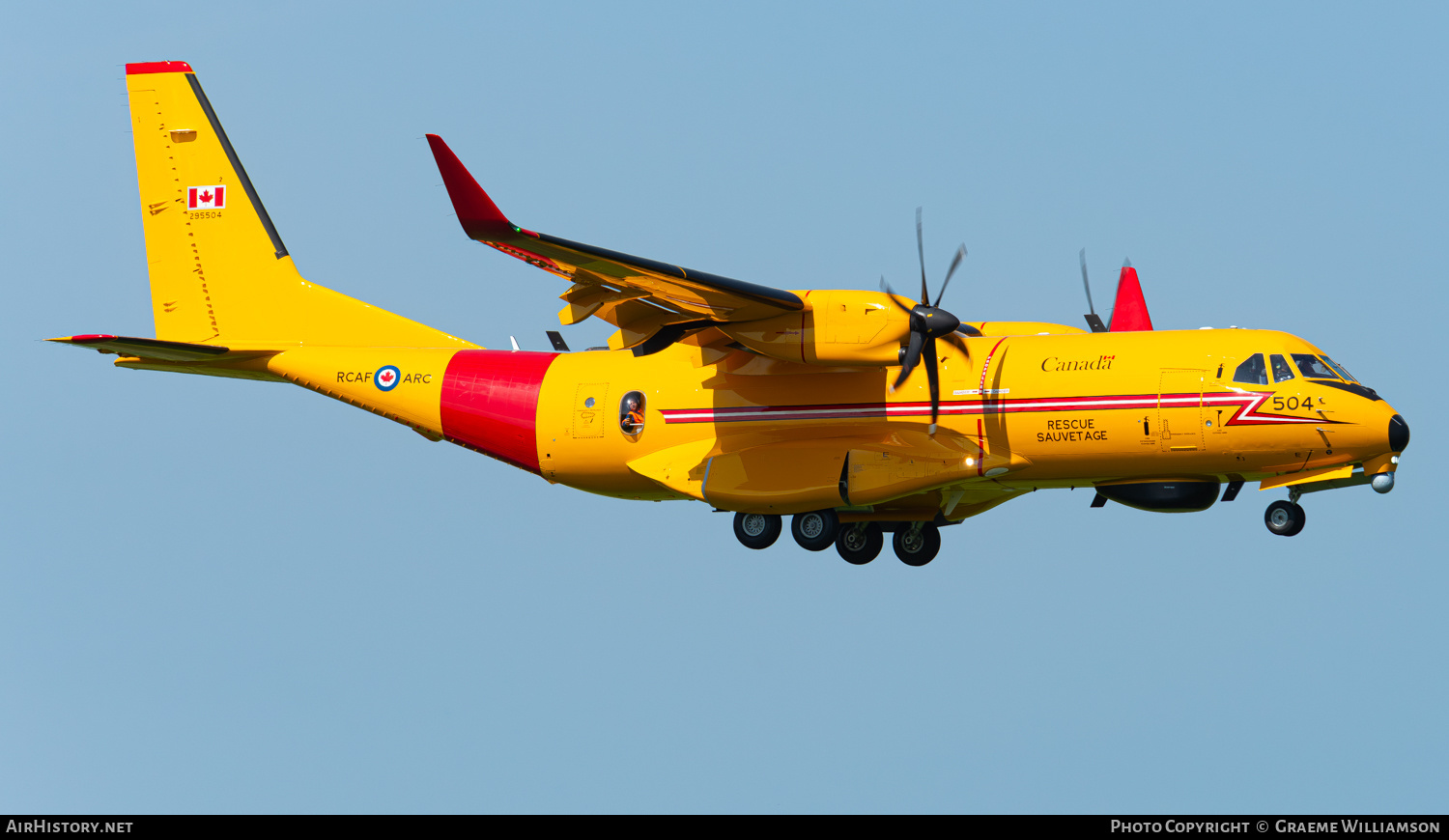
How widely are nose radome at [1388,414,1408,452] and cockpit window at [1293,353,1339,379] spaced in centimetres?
88

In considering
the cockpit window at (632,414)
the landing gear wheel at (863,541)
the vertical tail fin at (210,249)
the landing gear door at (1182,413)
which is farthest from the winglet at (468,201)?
the landing gear door at (1182,413)

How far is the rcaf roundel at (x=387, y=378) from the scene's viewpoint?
24.6 m

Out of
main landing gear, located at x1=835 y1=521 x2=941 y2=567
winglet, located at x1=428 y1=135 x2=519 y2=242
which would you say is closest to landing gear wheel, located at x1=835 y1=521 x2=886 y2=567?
main landing gear, located at x1=835 y1=521 x2=941 y2=567

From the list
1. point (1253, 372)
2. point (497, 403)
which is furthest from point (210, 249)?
point (1253, 372)

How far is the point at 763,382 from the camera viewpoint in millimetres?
22250

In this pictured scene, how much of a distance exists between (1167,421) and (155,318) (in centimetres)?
1536

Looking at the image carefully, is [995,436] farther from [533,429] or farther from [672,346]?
[533,429]

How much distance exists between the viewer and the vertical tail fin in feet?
83.0

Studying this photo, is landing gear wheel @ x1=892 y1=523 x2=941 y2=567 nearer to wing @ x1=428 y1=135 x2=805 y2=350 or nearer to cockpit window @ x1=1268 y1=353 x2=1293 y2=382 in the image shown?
wing @ x1=428 y1=135 x2=805 y2=350

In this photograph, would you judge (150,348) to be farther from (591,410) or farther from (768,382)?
(768,382)

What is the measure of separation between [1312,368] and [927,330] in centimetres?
482

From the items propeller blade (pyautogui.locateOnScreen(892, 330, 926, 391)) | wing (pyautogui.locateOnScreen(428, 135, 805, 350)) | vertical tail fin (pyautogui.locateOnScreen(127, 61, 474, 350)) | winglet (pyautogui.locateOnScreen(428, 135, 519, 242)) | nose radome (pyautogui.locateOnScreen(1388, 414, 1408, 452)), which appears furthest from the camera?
vertical tail fin (pyautogui.locateOnScreen(127, 61, 474, 350))

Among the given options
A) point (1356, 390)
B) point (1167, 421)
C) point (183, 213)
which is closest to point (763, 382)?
point (1167, 421)

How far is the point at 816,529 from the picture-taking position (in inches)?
888
